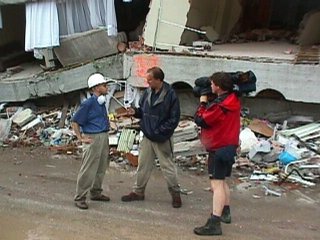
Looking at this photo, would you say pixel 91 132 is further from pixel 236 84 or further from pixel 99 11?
pixel 99 11

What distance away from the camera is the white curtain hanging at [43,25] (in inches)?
526

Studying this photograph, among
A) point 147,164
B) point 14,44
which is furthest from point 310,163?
point 14,44

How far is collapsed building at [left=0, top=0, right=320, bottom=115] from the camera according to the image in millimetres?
11164

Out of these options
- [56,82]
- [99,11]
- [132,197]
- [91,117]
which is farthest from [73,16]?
[132,197]

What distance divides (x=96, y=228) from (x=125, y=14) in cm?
927

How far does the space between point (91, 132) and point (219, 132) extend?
173 cm

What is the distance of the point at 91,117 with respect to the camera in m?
7.55

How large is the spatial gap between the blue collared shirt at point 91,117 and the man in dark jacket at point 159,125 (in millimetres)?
467

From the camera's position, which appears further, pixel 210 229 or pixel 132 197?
pixel 132 197

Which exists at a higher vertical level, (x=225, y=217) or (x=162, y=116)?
(x=162, y=116)

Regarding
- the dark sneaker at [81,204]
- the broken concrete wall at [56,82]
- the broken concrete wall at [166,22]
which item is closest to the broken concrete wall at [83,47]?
the broken concrete wall at [56,82]

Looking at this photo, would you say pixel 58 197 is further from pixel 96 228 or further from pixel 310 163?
pixel 310 163

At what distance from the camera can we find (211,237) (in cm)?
668

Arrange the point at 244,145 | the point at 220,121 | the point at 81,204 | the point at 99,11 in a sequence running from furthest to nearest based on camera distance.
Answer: the point at 99,11
the point at 244,145
the point at 81,204
the point at 220,121
